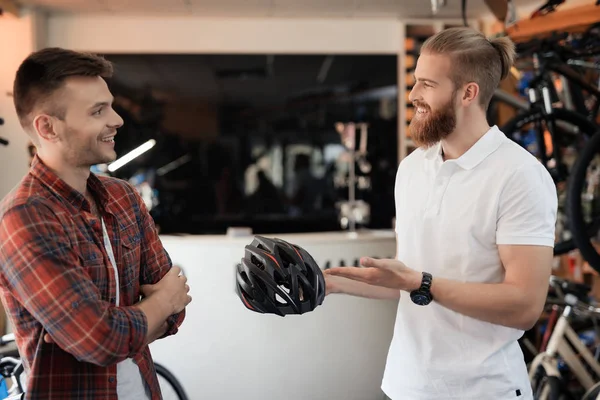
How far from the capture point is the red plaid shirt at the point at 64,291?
1.18m

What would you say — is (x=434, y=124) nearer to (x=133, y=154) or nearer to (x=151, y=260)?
(x=151, y=260)

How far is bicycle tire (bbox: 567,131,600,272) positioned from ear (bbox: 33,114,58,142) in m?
2.43

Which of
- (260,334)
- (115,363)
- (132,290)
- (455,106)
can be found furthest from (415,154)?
(260,334)

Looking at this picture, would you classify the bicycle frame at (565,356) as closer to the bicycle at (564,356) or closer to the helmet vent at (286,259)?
the bicycle at (564,356)

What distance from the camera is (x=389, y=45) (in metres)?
5.90

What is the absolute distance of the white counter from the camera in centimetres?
378

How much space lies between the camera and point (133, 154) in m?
5.84

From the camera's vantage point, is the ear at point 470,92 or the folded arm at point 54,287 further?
the ear at point 470,92

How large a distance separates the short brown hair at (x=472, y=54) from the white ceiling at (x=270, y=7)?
4.00 meters

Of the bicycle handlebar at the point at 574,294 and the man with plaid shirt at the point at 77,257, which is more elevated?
the man with plaid shirt at the point at 77,257

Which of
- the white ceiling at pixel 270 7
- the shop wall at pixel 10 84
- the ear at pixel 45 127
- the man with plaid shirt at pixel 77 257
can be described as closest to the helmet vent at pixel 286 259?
the man with plaid shirt at pixel 77 257

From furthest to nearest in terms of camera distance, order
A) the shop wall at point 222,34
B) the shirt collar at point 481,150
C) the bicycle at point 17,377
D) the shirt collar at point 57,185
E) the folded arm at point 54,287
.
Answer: the shop wall at point 222,34 < the bicycle at point 17,377 < the shirt collar at point 481,150 < the shirt collar at point 57,185 < the folded arm at point 54,287

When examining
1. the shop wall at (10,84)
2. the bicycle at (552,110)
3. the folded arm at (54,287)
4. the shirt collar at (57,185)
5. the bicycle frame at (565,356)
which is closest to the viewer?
the folded arm at (54,287)

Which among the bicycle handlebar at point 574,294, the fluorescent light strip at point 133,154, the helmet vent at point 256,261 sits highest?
the fluorescent light strip at point 133,154
